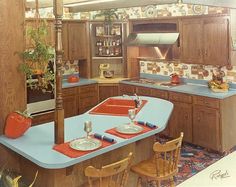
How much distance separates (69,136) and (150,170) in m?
0.92

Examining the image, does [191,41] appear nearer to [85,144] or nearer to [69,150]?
[85,144]

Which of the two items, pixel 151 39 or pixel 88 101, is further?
pixel 88 101

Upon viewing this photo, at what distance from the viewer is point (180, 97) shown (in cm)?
577

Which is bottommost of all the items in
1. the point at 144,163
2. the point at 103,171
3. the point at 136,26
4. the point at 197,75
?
the point at 144,163

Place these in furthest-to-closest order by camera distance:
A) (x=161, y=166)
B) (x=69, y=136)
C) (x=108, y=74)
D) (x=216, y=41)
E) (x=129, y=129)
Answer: (x=108, y=74), (x=216, y=41), (x=161, y=166), (x=129, y=129), (x=69, y=136)

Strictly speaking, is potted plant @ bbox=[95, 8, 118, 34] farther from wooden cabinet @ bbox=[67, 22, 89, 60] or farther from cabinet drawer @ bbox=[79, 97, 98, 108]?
cabinet drawer @ bbox=[79, 97, 98, 108]

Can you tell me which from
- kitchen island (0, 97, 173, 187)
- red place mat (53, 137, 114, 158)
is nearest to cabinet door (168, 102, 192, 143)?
kitchen island (0, 97, 173, 187)

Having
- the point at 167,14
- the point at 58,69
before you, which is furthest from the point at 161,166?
the point at 167,14

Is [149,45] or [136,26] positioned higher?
[136,26]

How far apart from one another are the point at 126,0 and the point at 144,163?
1728mm

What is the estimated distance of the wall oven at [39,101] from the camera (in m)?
5.68

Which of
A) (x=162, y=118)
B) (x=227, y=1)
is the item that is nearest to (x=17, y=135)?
(x=162, y=118)

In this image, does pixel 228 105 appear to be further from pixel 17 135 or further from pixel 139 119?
pixel 17 135

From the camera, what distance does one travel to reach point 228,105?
536 centimetres
